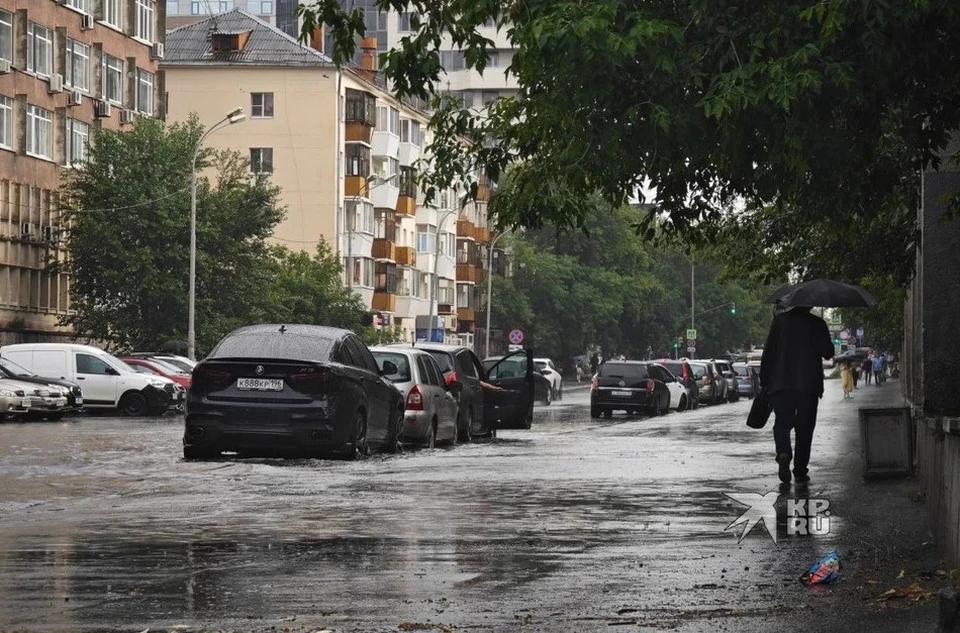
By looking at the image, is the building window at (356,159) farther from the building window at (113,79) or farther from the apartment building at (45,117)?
the building window at (113,79)

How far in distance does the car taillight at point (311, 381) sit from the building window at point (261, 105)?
3028 inches

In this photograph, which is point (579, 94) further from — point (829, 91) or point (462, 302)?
point (462, 302)

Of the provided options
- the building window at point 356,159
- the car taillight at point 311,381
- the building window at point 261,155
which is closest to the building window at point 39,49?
the building window at point 261,155

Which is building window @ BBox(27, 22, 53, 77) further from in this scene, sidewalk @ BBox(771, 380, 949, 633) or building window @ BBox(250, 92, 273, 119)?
sidewalk @ BBox(771, 380, 949, 633)

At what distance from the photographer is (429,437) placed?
29.8m

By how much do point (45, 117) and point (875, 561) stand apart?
64.8 m

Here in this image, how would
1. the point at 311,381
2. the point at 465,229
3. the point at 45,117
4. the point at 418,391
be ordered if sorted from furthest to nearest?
the point at 465,229, the point at 45,117, the point at 418,391, the point at 311,381

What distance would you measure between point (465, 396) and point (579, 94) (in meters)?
21.8

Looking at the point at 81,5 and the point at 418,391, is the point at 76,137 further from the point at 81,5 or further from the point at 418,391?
the point at 418,391

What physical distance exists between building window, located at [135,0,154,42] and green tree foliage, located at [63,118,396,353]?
14557mm

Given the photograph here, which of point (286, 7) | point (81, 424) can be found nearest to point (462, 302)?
point (286, 7)

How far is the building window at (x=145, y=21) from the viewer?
3255 inches

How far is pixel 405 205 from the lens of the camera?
115m

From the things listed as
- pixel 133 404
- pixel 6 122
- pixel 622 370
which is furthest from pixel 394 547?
pixel 6 122
